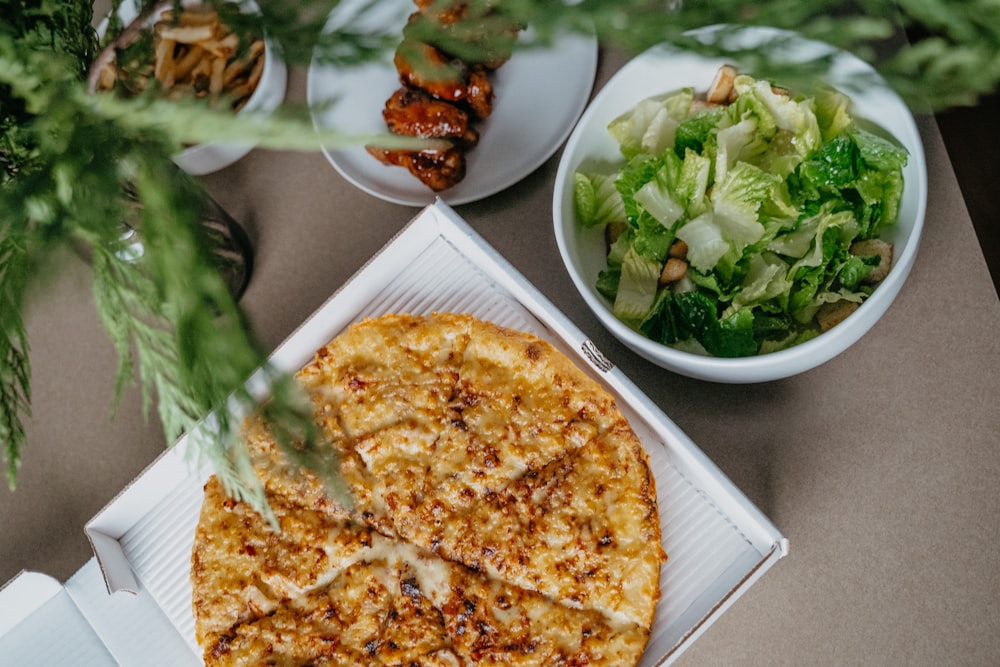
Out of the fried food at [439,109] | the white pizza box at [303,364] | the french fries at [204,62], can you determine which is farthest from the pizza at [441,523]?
the french fries at [204,62]

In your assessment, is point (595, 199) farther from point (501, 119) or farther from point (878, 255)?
point (878, 255)

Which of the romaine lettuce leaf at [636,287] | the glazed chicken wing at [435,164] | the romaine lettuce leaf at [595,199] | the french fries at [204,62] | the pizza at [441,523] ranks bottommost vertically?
the pizza at [441,523]

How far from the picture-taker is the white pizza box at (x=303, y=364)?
147cm

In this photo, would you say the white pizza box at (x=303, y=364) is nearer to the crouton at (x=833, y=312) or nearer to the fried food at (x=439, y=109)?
the fried food at (x=439, y=109)

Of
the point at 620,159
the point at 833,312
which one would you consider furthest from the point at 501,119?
the point at 833,312

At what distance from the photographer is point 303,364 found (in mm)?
1738

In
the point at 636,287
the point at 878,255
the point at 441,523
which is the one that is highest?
the point at 878,255

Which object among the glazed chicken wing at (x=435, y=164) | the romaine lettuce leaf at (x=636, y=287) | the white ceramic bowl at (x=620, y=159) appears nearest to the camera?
the white ceramic bowl at (x=620, y=159)

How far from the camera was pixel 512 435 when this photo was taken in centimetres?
155

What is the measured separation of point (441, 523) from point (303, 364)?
45 cm

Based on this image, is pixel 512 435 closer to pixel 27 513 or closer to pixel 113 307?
pixel 113 307

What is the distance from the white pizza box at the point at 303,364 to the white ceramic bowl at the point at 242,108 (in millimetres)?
457

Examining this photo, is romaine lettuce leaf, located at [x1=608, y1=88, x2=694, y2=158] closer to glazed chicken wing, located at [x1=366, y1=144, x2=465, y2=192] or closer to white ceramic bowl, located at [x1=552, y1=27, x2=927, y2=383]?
white ceramic bowl, located at [x1=552, y1=27, x2=927, y2=383]

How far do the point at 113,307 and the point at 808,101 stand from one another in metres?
1.22
